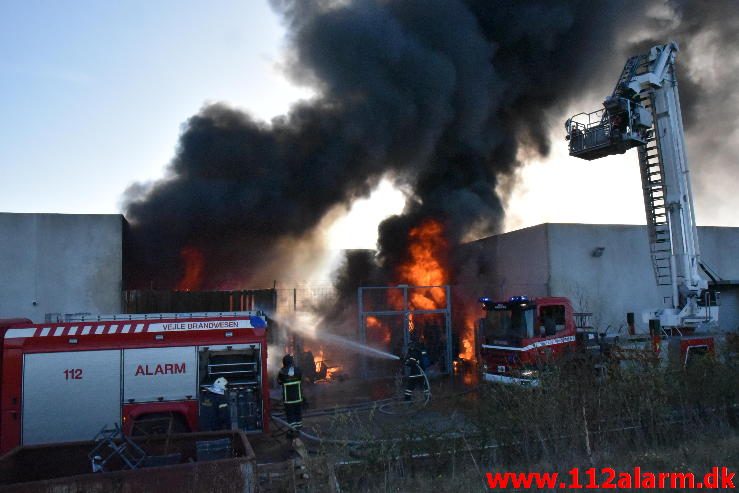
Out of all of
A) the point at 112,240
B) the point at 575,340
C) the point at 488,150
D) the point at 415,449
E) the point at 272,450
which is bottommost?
the point at 272,450

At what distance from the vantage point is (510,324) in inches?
430

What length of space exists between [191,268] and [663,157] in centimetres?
1408

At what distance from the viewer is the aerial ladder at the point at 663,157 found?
12.2 meters

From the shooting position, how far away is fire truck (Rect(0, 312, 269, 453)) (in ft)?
24.1

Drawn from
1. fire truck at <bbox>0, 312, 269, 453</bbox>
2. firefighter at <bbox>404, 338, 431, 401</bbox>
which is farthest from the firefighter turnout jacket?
firefighter at <bbox>404, 338, 431, 401</bbox>

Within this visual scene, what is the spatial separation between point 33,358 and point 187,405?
213cm

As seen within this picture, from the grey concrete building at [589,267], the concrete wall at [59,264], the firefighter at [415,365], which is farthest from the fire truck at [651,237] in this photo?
the concrete wall at [59,264]

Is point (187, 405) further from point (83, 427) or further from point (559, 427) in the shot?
point (559, 427)

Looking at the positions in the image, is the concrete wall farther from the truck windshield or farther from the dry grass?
the dry grass

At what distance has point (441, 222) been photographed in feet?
67.4

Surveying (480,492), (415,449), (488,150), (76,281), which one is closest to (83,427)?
(415,449)

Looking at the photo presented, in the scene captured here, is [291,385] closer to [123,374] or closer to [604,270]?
[123,374]

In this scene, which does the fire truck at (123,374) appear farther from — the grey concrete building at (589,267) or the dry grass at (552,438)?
the grey concrete building at (589,267)

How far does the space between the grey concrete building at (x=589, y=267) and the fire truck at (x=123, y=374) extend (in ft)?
32.3
